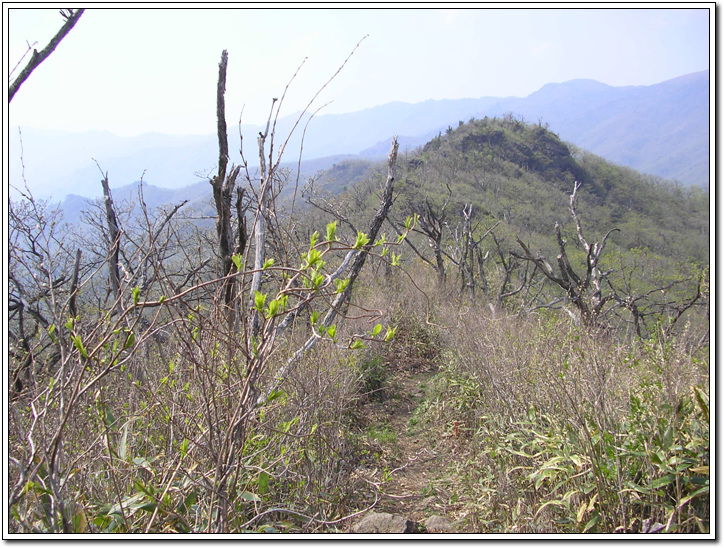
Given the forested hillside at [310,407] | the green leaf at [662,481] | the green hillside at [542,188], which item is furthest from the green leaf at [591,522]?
the green hillside at [542,188]

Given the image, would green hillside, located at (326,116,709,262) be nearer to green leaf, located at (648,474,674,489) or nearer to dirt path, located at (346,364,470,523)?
dirt path, located at (346,364,470,523)

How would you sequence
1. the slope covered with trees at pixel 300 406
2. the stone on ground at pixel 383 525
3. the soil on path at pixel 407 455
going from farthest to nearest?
1. the soil on path at pixel 407 455
2. the stone on ground at pixel 383 525
3. the slope covered with trees at pixel 300 406

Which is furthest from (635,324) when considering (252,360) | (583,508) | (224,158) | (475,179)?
(475,179)

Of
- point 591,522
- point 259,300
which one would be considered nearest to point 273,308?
point 259,300

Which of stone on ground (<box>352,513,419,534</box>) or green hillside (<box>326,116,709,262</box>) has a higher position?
green hillside (<box>326,116,709,262</box>)

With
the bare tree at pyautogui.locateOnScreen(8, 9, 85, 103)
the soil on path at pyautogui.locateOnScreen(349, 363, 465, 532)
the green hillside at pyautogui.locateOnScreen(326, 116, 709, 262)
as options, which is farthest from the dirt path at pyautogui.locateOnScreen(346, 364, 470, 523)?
the green hillside at pyautogui.locateOnScreen(326, 116, 709, 262)

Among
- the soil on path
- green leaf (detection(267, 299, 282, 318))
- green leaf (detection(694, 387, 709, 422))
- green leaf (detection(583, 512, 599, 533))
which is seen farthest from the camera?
the soil on path

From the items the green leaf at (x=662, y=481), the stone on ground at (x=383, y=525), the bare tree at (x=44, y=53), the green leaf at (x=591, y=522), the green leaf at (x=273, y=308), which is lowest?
the stone on ground at (x=383, y=525)

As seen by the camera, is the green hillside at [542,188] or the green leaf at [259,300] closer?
the green leaf at [259,300]

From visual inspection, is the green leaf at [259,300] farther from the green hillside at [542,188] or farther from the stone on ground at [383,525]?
the green hillside at [542,188]

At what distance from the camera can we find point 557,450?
2246mm

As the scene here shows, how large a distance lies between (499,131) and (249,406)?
170ft

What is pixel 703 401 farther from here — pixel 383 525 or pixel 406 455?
pixel 406 455
